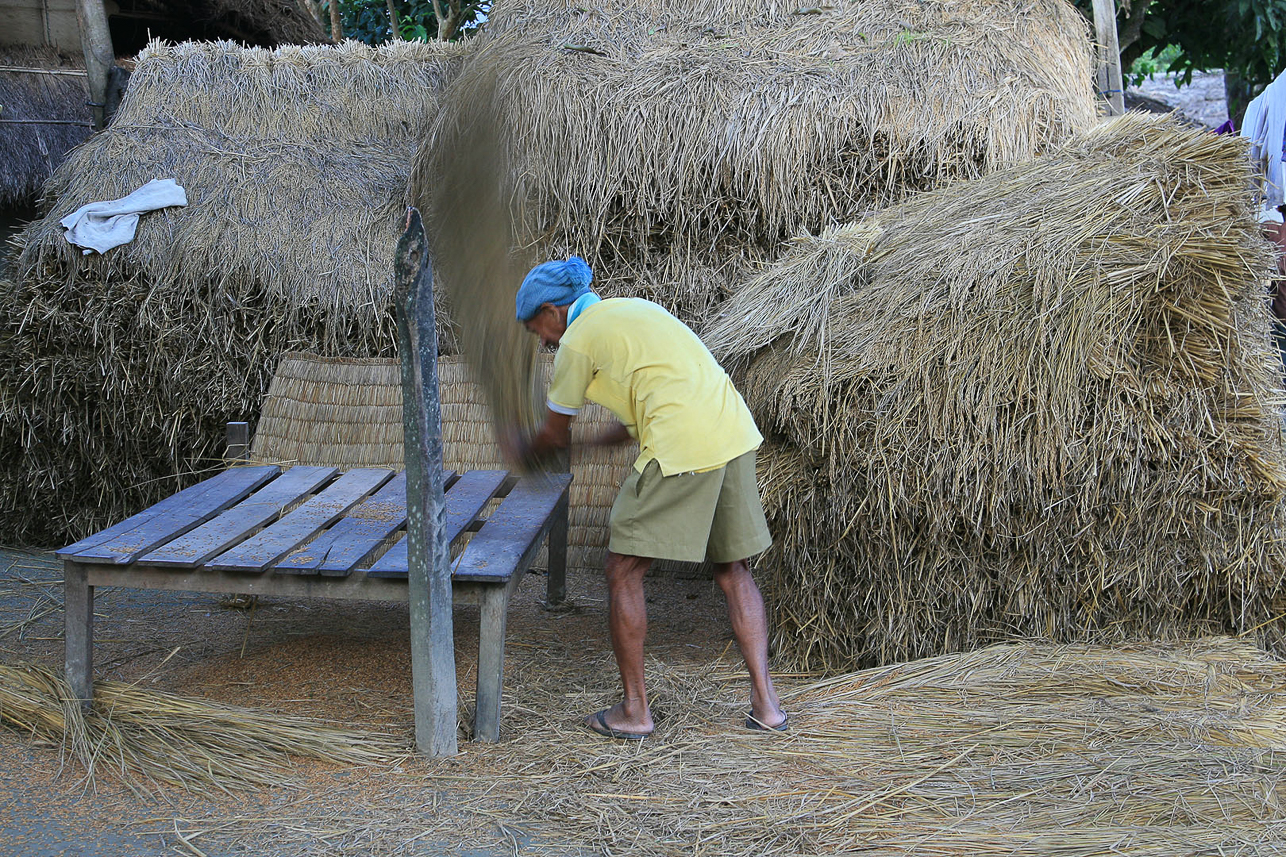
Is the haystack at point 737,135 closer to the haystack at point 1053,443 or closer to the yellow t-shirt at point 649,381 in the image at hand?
the haystack at point 1053,443

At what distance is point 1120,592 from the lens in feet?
10.5

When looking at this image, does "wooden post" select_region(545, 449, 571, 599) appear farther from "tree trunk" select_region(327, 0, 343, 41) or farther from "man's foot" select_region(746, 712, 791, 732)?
"tree trunk" select_region(327, 0, 343, 41)

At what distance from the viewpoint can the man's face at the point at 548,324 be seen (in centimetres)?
281

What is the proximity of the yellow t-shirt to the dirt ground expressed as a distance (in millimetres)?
799

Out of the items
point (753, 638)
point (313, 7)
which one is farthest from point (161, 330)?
point (313, 7)

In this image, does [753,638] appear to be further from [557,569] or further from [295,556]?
[557,569]

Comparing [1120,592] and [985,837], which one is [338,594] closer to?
[985,837]

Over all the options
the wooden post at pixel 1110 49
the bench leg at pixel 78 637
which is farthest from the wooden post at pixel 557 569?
the wooden post at pixel 1110 49

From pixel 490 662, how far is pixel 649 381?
2.82ft

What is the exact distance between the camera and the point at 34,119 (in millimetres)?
6359

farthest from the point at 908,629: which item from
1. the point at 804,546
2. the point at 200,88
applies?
the point at 200,88

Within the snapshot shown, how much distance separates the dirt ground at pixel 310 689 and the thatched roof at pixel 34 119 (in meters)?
2.66

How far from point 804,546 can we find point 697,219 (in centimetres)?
185

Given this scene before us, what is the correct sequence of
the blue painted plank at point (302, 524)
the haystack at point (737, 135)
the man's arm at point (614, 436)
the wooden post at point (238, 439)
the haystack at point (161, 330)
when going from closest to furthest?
the blue painted plank at point (302, 524) < the man's arm at point (614, 436) < the wooden post at point (238, 439) < the haystack at point (737, 135) < the haystack at point (161, 330)
